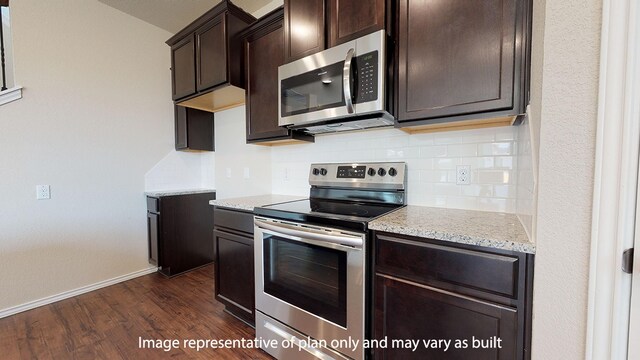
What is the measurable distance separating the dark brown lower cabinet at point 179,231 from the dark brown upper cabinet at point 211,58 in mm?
1145

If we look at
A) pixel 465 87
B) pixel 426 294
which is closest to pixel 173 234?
pixel 426 294

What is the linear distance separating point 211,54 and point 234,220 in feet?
4.87

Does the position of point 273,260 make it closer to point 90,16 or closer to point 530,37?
point 530,37

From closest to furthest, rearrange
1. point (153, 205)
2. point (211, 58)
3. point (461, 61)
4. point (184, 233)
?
1. point (461, 61)
2. point (211, 58)
3. point (153, 205)
4. point (184, 233)

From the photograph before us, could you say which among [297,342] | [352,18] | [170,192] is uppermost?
[352,18]

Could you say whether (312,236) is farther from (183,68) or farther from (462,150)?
(183,68)

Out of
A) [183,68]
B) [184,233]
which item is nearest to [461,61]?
[183,68]

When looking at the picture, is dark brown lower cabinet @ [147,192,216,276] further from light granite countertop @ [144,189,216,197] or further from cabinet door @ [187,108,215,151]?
cabinet door @ [187,108,215,151]

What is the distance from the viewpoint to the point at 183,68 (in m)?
2.46

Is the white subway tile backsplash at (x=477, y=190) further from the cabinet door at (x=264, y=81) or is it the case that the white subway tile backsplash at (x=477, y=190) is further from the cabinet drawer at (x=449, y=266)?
the cabinet door at (x=264, y=81)

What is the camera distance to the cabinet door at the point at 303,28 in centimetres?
156

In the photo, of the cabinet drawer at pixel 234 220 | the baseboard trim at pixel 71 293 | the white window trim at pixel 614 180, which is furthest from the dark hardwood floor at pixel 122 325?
the white window trim at pixel 614 180

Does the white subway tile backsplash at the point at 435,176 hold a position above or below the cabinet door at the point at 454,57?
below

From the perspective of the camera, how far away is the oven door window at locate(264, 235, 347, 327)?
1271mm
